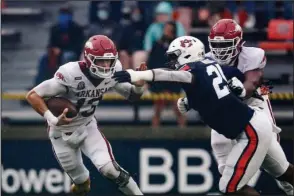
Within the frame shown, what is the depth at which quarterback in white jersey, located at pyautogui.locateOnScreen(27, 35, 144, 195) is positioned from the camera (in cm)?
971

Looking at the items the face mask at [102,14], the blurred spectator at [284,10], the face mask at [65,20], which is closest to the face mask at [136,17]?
the face mask at [102,14]

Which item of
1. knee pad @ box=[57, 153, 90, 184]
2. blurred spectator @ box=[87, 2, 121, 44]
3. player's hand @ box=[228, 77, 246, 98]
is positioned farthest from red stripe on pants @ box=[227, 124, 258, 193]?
blurred spectator @ box=[87, 2, 121, 44]

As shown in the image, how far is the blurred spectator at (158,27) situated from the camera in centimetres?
1287

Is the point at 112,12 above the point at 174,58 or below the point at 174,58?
above

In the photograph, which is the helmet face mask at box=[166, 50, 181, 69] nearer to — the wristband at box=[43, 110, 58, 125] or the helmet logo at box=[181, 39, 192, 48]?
the helmet logo at box=[181, 39, 192, 48]

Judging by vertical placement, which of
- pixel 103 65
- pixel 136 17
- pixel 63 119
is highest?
pixel 136 17

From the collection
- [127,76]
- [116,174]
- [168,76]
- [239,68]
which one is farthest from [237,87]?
[116,174]

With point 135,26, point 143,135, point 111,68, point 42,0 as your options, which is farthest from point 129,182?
point 42,0

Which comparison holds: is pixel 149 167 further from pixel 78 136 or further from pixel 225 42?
pixel 225 42

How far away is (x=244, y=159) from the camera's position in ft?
30.2

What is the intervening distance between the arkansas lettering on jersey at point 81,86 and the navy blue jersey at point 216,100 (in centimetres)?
107

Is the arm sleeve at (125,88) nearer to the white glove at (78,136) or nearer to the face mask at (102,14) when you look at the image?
the white glove at (78,136)

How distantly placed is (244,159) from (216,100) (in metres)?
0.55

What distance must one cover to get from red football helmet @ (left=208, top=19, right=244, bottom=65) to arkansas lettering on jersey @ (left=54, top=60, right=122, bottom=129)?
3.01ft
